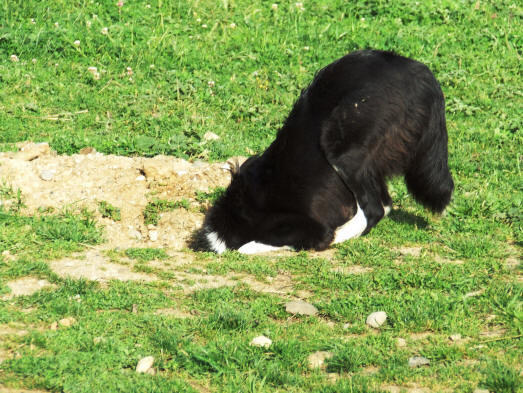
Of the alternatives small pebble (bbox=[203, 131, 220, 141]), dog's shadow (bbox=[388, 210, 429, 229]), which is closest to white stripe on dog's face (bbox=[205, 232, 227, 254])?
dog's shadow (bbox=[388, 210, 429, 229])

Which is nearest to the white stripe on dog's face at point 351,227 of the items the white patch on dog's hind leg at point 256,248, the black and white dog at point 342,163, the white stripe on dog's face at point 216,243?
the black and white dog at point 342,163

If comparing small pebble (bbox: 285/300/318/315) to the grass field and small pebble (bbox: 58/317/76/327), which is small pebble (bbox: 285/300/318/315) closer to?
the grass field

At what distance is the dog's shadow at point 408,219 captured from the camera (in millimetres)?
5801

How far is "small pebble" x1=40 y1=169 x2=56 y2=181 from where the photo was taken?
6.13 metres

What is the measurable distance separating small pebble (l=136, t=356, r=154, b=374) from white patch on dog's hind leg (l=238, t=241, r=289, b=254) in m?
2.01

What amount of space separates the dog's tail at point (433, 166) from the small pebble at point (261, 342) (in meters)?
2.06

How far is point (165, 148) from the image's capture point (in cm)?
692

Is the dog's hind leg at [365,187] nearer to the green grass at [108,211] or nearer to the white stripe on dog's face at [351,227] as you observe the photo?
the white stripe on dog's face at [351,227]

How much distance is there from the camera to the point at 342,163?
17.5 feet

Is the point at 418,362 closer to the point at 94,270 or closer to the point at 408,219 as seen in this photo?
the point at 94,270

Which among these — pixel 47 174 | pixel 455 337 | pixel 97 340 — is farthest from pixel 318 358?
pixel 47 174

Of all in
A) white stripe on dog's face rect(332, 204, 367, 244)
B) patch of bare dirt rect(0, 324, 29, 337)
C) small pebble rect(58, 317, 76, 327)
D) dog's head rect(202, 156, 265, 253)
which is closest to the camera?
patch of bare dirt rect(0, 324, 29, 337)

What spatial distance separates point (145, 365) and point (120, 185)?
283cm

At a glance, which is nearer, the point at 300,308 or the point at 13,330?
the point at 13,330
